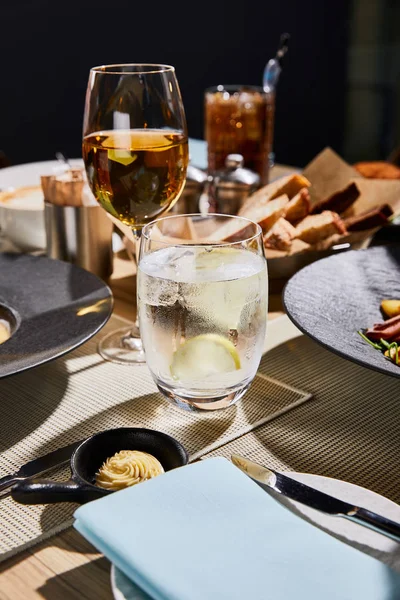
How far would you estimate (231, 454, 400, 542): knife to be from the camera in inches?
21.2

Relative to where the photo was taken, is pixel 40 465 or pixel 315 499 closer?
pixel 315 499

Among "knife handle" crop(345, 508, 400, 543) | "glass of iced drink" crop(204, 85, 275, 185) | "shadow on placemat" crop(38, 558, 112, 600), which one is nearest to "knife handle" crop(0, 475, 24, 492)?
"shadow on placemat" crop(38, 558, 112, 600)

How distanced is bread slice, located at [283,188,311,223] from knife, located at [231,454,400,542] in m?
0.73

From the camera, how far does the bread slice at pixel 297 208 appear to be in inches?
51.1

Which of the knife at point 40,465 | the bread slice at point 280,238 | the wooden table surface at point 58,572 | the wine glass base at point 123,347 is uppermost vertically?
the bread slice at point 280,238

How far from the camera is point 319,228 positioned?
120 centimetres

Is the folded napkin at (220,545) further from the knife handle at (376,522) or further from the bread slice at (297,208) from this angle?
the bread slice at (297,208)

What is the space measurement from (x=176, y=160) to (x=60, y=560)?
1.94ft

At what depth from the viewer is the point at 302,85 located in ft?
16.8

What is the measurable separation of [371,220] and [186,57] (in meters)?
3.30

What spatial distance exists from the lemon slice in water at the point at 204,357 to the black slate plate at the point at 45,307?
0.15 metres

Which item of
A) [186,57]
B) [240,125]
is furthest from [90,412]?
[186,57]

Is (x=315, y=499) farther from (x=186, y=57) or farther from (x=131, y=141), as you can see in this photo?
(x=186, y=57)

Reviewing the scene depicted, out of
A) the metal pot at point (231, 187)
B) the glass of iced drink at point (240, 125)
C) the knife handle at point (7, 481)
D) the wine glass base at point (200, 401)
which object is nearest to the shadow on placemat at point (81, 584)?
the knife handle at point (7, 481)
